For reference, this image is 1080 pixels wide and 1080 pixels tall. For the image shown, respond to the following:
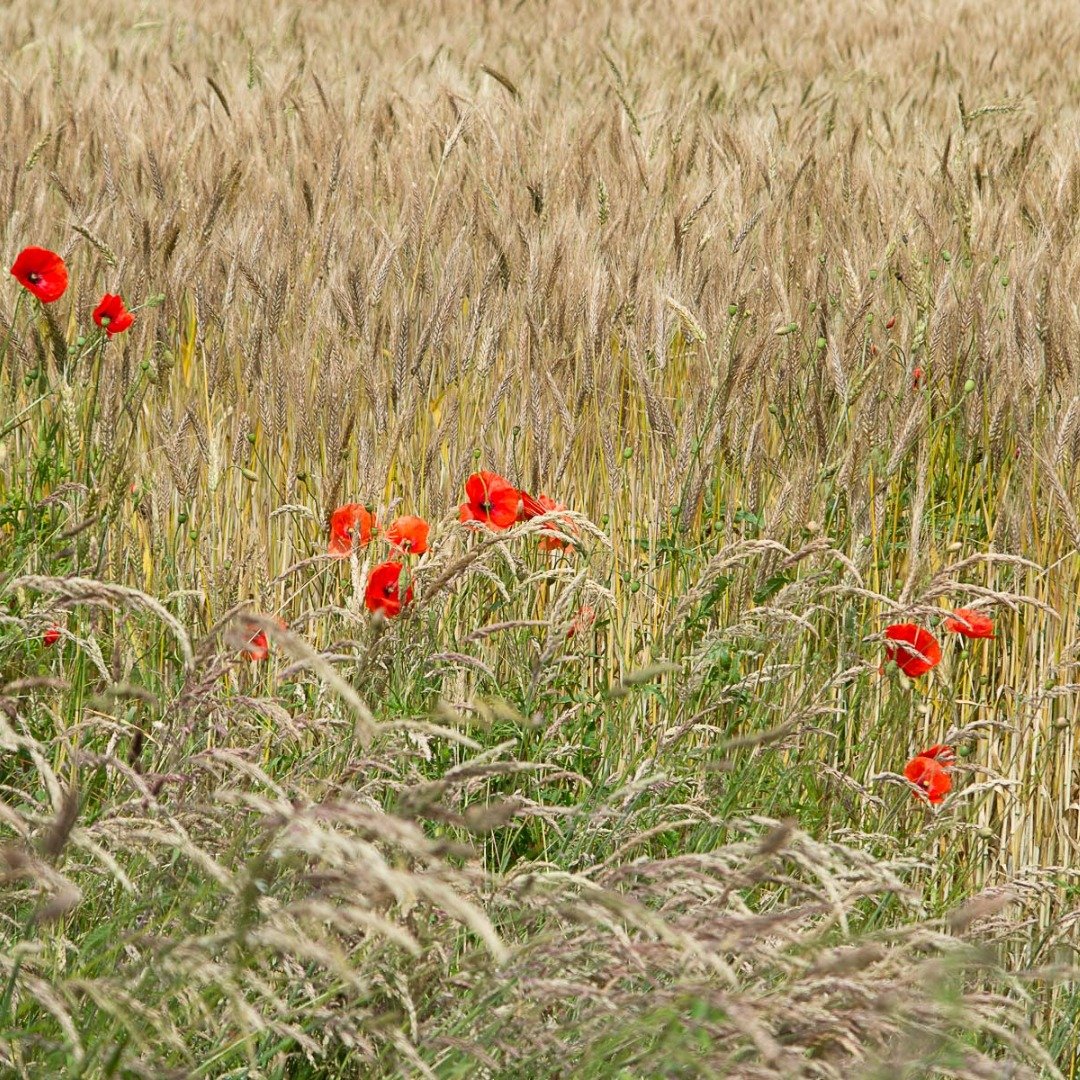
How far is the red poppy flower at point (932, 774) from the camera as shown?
1729mm

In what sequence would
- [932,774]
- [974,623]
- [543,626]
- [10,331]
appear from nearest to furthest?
[932,774]
[974,623]
[543,626]
[10,331]

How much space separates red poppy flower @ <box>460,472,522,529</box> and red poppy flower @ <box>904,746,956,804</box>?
57 cm

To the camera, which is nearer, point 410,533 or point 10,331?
point 410,533

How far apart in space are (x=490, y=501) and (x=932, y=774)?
0.63m

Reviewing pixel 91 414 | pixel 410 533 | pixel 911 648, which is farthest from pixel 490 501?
pixel 91 414

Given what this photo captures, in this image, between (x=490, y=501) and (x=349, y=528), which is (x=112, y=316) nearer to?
(x=349, y=528)

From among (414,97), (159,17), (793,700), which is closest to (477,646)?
(793,700)

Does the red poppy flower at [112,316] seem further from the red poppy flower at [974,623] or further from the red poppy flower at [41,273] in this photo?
the red poppy flower at [974,623]

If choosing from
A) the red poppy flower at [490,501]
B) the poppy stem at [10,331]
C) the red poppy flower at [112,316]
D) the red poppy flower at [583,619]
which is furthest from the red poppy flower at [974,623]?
the poppy stem at [10,331]

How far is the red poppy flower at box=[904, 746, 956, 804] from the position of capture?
1729 mm

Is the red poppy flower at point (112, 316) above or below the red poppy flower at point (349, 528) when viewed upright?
above

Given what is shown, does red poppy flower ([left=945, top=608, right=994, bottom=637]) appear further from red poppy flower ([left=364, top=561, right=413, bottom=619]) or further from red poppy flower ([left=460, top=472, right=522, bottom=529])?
red poppy flower ([left=364, top=561, right=413, bottom=619])

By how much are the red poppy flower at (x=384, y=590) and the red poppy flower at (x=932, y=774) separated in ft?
2.08

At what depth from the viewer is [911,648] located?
5.76 ft
